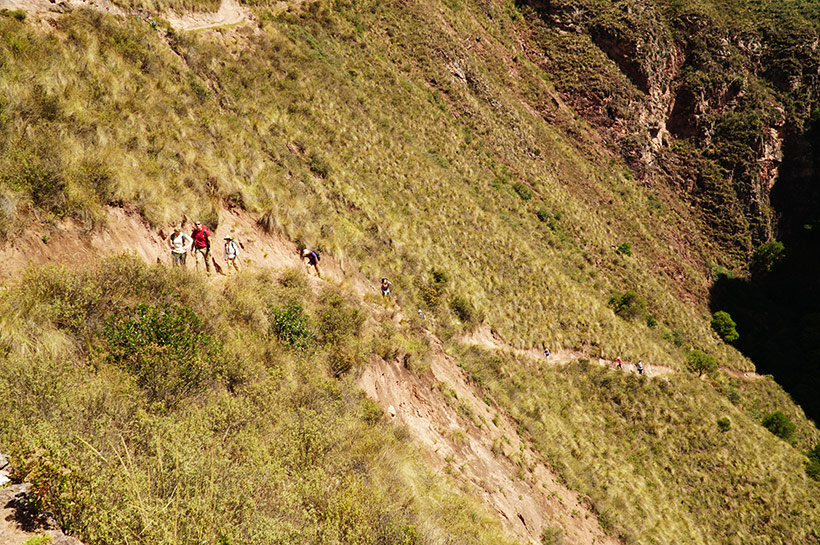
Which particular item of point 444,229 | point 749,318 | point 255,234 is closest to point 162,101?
point 255,234

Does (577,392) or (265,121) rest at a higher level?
(265,121)

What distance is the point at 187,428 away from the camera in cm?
499

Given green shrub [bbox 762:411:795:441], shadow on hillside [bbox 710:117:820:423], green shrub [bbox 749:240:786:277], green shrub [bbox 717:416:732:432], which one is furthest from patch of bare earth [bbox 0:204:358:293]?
green shrub [bbox 749:240:786:277]

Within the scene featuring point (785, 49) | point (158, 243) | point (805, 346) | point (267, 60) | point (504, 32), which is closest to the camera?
point (158, 243)

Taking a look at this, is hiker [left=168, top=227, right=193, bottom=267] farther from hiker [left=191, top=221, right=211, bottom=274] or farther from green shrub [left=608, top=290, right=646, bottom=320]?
green shrub [left=608, top=290, right=646, bottom=320]

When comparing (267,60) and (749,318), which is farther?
(749,318)

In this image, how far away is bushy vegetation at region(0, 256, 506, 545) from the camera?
3.80 meters

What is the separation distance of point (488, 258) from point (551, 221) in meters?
14.4

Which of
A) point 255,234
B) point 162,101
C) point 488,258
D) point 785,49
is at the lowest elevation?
point 488,258

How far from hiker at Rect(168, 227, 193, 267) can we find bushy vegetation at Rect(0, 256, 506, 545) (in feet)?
4.66

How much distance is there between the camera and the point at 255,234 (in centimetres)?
1222

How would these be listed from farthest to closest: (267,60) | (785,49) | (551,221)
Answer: (785,49) < (551,221) < (267,60)

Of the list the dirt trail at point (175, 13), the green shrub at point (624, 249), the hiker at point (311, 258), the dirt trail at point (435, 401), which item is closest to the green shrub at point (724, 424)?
the dirt trail at point (435, 401)

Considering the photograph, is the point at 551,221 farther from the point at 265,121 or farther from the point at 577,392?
the point at 265,121
